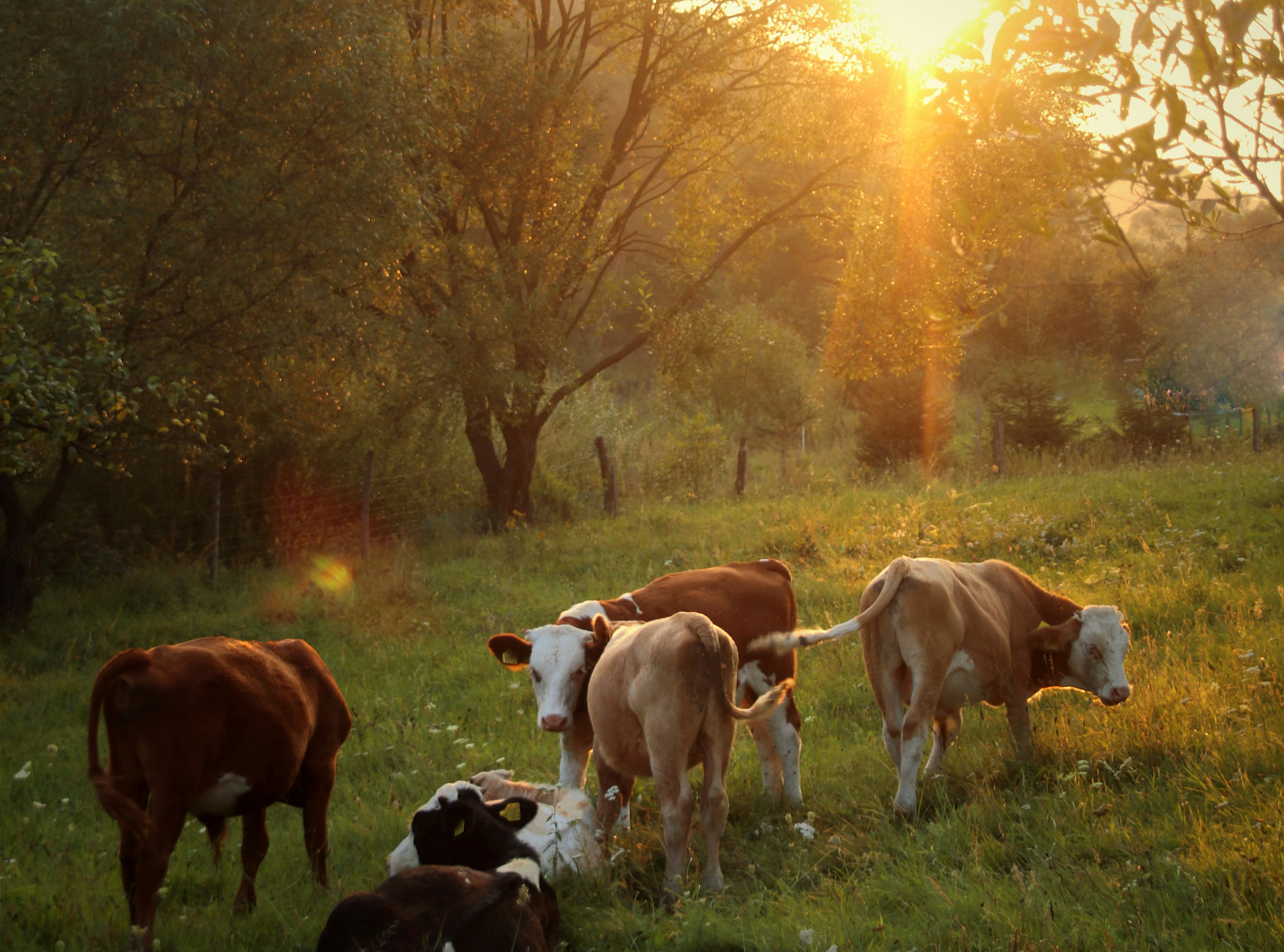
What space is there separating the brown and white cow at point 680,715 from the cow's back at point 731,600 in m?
1.44

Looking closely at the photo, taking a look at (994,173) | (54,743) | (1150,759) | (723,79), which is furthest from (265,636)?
(723,79)

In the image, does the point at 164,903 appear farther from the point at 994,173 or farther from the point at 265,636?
the point at 994,173

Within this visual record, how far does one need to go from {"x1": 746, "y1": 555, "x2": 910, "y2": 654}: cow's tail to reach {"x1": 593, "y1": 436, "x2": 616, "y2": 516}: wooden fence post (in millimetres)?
14291

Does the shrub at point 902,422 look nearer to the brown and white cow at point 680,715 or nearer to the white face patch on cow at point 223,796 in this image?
the brown and white cow at point 680,715

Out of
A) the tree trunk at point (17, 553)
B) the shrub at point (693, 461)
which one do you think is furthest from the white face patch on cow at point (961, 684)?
the shrub at point (693, 461)

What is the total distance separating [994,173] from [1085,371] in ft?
73.5

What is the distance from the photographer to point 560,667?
18.7 feet

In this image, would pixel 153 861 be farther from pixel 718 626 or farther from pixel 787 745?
pixel 787 745

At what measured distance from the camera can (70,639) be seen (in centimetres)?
1182

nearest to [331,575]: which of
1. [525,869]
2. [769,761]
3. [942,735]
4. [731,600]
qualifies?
[731,600]

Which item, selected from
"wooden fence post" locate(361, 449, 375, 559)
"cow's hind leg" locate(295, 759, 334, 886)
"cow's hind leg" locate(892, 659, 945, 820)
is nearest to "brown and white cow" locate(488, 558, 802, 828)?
"cow's hind leg" locate(892, 659, 945, 820)

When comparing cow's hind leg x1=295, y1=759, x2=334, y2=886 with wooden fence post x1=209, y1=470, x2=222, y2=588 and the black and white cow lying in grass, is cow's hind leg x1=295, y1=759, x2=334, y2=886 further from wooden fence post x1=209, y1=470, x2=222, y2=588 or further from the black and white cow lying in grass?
wooden fence post x1=209, y1=470, x2=222, y2=588

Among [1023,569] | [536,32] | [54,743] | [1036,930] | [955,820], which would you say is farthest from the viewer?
[536,32]

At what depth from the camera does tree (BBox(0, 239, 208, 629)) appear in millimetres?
7812
